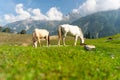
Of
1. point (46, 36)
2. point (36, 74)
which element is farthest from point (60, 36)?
point (36, 74)

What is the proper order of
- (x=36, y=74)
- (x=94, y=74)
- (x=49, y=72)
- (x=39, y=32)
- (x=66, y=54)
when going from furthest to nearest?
(x=39, y=32), (x=66, y=54), (x=94, y=74), (x=49, y=72), (x=36, y=74)

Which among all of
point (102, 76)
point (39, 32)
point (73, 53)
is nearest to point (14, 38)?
point (39, 32)

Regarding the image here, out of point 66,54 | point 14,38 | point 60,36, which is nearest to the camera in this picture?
point 66,54

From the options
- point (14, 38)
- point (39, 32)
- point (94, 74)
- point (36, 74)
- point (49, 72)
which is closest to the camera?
point (36, 74)

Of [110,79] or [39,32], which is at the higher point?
[39,32]

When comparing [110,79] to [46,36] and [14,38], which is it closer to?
[46,36]

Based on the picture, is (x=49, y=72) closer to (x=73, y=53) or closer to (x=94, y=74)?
(x=94, y=74)

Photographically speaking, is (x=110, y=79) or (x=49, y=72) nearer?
(x=49, y=72)

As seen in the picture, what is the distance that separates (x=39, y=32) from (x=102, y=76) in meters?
36.6

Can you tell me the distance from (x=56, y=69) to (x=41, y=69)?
0.76 m

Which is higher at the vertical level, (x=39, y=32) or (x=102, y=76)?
(x=39, y=32)

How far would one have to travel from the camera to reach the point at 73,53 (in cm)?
→ 2661

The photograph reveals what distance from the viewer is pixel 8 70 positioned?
13508mm

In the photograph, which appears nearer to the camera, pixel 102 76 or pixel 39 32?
pixel 102 76
